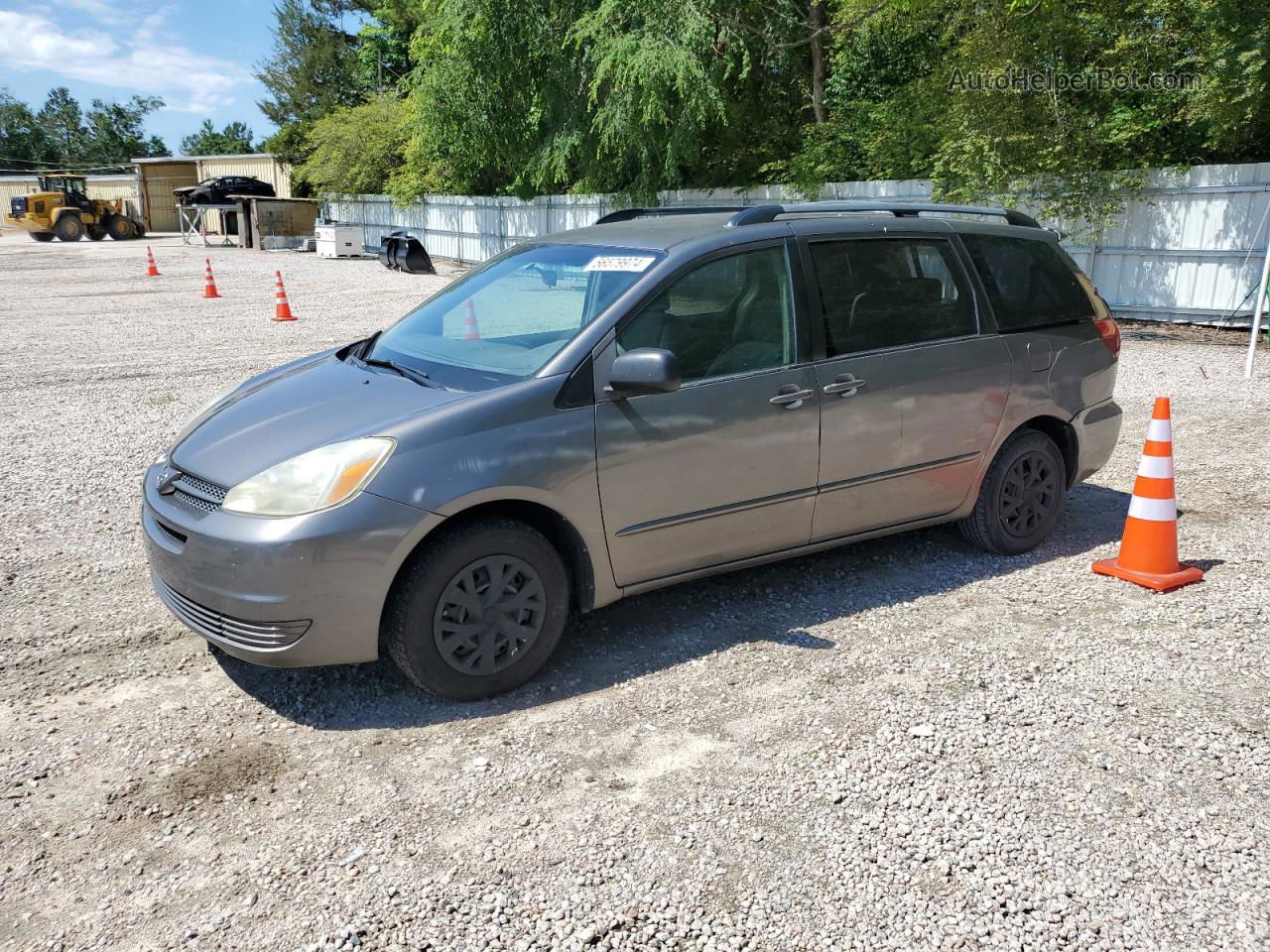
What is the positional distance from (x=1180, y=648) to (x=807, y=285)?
224 centimetres

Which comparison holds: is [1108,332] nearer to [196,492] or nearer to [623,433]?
[623,433]

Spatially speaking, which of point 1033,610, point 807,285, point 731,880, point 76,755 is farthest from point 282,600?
point 1033,610

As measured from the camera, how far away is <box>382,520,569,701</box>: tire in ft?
11.9

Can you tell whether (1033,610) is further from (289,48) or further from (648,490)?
(289,48)

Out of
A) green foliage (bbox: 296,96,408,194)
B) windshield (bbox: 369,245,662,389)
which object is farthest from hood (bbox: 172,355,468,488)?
green foliage (bbox: 296,96,408,194)

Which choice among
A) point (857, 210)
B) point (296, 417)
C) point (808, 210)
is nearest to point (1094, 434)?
point (857, 210)

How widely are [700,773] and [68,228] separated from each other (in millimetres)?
50090

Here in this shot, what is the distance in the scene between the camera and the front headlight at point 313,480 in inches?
139

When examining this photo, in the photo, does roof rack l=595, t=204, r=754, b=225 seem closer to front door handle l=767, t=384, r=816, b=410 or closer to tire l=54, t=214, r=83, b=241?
front door handle l=767, t=384, r=816, b=410

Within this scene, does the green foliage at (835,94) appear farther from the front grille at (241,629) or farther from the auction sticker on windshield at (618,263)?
the front grille at (241,629)

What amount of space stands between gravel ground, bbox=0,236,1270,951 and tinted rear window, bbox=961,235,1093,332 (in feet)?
4.22

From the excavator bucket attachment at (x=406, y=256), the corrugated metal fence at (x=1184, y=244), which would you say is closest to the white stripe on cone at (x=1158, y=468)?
the corrugated metal fence at (x=1184, y=244)

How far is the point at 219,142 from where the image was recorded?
9244cm

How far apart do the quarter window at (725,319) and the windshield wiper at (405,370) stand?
0.79m
